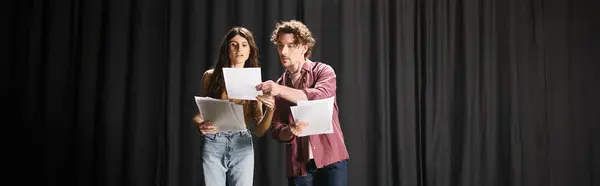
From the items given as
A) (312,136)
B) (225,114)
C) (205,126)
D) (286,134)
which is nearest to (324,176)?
(312,136)

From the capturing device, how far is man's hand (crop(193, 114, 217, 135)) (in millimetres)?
3389

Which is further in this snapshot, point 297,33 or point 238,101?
point 297,33

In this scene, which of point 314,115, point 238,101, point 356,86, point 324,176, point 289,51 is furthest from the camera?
point 356,86

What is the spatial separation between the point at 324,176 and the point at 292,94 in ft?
1.72

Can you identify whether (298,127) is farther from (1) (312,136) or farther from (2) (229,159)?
(2) (229,159)

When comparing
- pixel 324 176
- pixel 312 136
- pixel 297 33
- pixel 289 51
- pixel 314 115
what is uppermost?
pixel 297 33

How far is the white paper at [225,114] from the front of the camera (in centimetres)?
329

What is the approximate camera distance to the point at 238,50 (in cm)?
357

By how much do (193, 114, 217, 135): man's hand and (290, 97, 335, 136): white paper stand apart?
1.66 ft

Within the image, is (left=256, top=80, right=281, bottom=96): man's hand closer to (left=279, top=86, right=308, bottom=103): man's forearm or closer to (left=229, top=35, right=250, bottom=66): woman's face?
(left=279, top=86, right=308, bottom=103): man's forearm

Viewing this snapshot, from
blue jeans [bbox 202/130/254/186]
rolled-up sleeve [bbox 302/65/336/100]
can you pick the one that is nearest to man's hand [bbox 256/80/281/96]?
rolled-up sleeve [bbox 302/65/336/100]

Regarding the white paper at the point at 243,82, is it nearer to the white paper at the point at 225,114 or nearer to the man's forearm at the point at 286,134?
the white paper at the point at 225,114

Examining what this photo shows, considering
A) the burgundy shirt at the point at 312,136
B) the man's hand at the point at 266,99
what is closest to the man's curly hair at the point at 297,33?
the burgundy shirt at the point at 312,136
